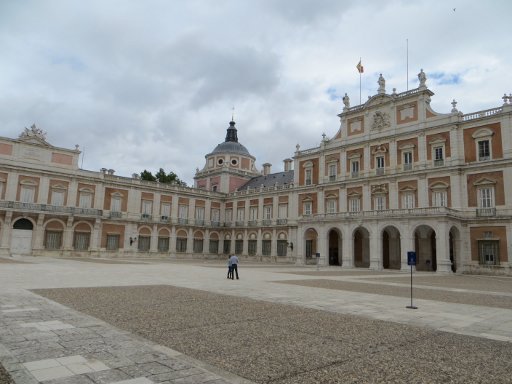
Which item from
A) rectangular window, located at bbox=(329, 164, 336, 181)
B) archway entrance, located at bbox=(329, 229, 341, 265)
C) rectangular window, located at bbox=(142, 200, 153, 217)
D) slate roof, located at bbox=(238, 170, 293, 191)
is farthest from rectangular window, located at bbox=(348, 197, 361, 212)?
rectangular window, located at bbox=(142, 200, 153, 217)

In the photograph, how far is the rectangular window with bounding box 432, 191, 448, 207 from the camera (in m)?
34.8

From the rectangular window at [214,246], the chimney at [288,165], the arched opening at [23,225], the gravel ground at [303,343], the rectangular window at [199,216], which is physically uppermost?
the chimney at [288,165]

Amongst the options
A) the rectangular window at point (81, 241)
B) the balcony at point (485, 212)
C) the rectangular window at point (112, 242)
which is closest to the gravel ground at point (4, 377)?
the balcony at point (485, 212)

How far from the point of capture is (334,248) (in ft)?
142

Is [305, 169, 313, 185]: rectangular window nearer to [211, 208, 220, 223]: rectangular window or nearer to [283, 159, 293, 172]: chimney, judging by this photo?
[283, 159, 293, 172]: chimney

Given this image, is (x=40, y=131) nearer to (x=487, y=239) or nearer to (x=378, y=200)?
(x=378, y=200)

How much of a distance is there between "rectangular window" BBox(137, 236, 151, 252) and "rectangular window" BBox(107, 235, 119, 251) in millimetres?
2796

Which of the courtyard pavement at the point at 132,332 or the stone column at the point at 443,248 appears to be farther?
the stone column at the point at 443,248

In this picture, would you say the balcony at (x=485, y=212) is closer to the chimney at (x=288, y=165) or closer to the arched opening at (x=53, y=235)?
the chimney at (x=288, y=165)

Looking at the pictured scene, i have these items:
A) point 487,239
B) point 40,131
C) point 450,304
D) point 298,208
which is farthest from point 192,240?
point 450,304

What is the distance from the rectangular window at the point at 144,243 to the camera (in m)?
49.3

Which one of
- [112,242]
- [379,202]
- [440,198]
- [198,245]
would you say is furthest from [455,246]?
[112,242]

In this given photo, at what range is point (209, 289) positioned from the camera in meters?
13.9

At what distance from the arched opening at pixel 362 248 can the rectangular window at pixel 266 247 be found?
1301cm
